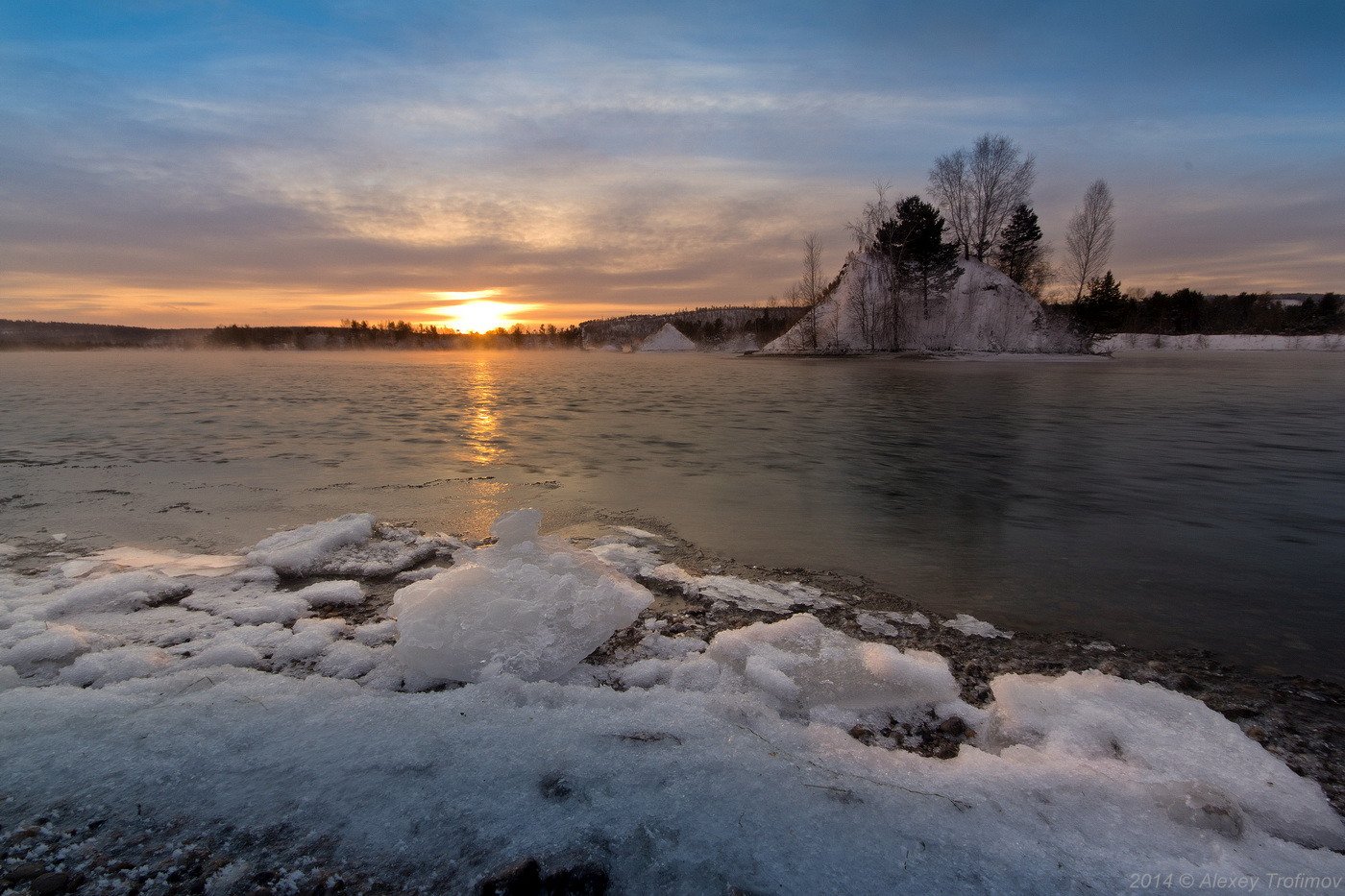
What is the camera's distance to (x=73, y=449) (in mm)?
9797

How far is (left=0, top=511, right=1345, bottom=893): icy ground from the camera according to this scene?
183 centimetres

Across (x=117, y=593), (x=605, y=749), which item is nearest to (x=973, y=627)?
(x=605, y=749)

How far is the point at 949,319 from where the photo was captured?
2095 inches

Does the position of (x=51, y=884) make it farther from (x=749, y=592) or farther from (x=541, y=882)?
(x=749, y=592)

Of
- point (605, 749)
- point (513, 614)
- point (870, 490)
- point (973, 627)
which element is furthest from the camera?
point (870, 490)

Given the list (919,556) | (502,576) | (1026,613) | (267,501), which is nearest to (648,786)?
(502,576)

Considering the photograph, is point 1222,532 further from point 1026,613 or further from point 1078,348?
point 1078,348

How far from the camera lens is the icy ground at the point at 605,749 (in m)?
1.83

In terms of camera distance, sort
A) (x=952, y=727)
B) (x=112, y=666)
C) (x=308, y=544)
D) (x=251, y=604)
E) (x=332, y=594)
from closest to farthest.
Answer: (x=952, y=727), (x=112, y=666), (x=251, y=604), (x=332, y=594), (x=308, y=544)

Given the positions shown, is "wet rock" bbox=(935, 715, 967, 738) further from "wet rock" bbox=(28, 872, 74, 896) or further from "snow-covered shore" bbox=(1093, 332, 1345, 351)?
"snow-covered shore" bbox=(1093, 332, 1345, 351)

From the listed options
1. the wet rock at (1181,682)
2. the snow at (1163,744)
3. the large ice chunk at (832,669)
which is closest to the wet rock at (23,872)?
the large ice chunk at (832,669)

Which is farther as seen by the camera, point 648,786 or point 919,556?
point 919,556

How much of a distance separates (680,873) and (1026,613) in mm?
3125

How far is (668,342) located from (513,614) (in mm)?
158274
